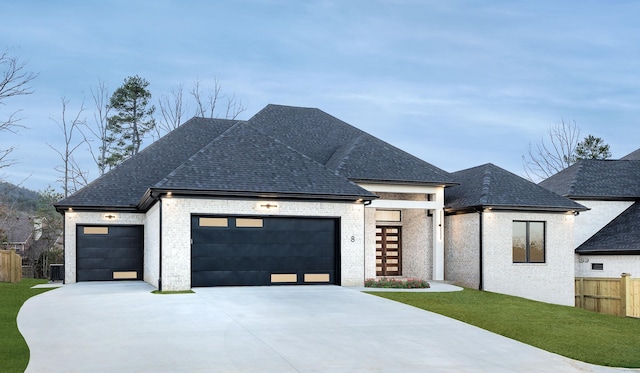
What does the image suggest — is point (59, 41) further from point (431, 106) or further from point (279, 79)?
point (431, 106)

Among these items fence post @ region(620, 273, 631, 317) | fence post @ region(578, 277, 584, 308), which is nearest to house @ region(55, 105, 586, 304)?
fence post @ region(578, 277, 584, 308)

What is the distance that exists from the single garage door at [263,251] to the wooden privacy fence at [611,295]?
30.2 feet

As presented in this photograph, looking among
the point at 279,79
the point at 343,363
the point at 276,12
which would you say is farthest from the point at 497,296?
the point at 279,79

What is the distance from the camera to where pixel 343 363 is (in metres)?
9.38

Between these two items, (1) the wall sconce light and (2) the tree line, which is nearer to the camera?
(1) the wall sconce light

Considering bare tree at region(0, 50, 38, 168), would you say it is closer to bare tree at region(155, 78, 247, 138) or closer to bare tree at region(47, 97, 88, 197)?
bare tree at region(47, 97, 88, 197)

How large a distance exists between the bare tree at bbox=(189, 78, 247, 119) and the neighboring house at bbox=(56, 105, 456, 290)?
70.6 ft

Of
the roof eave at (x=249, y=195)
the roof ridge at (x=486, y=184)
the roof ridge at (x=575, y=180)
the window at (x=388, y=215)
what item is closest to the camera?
the roof eave at (x=249, y=195)

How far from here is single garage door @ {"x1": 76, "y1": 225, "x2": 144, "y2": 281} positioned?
2520 centimetres

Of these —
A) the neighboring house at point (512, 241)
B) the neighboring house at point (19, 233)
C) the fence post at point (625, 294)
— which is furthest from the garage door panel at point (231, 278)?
the neighboring house at point (19, 233)

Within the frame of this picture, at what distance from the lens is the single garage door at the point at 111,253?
992 inches

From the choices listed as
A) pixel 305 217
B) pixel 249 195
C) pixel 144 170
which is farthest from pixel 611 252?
pixel 144 170

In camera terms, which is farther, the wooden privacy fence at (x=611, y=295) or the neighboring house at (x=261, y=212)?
the wooden privacy fence at (x=611, y=295)

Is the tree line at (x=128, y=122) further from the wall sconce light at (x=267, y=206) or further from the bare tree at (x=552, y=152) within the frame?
the wall sconce light at (x=267, y=206)
